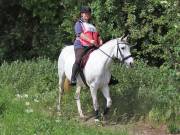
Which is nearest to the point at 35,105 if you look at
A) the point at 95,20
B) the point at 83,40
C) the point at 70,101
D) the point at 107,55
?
the point at 70,101

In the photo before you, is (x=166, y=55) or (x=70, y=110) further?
(x=166, y=55)

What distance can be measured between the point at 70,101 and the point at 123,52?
2.85m

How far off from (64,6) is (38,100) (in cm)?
713

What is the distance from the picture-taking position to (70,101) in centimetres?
1420

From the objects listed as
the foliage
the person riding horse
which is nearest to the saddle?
the person riding horse

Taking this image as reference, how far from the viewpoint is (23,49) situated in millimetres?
23203

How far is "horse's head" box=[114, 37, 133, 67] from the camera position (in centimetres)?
1176

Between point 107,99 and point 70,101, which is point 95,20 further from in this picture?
point 107,99

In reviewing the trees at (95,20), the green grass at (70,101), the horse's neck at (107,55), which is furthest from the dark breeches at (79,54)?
the trees at (95,20)

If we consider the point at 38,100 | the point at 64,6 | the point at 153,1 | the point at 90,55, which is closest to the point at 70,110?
the point at 38,100

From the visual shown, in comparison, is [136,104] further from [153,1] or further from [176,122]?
[153,1]

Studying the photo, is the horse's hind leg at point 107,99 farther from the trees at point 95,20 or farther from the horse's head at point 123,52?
the trees at point 95,20

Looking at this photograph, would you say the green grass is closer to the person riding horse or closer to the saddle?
the person riding horse

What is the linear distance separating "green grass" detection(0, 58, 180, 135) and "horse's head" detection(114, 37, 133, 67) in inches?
53.3
